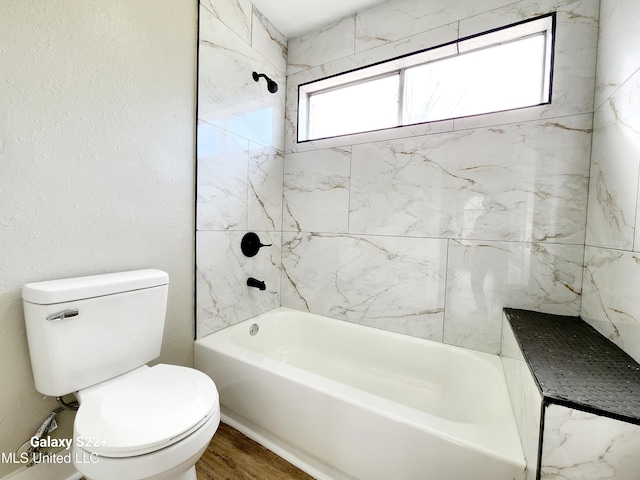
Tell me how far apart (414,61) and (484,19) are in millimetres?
401

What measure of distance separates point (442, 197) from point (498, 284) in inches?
22.9

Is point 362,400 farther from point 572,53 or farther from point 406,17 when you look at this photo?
point 406,17

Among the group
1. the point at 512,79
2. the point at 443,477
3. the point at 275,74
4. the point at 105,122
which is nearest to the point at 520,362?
the point at 443,477

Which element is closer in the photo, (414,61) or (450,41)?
(450,41)

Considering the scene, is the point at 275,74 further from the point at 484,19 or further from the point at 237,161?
the point at 484,19

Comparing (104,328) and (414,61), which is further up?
(414,61)

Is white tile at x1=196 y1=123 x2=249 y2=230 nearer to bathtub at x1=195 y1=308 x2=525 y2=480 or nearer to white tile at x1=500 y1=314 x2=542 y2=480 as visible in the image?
bathtub at x1=195 y1=308 x2=525 y2=480

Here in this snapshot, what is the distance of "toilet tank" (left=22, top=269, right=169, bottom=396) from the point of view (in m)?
0.90

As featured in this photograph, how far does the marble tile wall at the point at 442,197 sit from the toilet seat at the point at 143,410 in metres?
1.15

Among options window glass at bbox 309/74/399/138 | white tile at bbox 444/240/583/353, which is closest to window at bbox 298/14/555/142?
window glass at bbox 309/74/399/138

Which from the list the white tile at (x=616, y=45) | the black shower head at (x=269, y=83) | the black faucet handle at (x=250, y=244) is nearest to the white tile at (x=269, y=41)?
the black shower head at (x=269, y=83)

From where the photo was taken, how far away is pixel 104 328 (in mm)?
1025

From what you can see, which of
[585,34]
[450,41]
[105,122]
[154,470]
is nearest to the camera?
[154,470]

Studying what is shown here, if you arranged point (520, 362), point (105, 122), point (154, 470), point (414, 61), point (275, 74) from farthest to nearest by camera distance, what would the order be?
1. point (275, 74)
2. point (414, 61)
3. point (105, 122)
4. point (520, 362)
5. point (154, 470)
